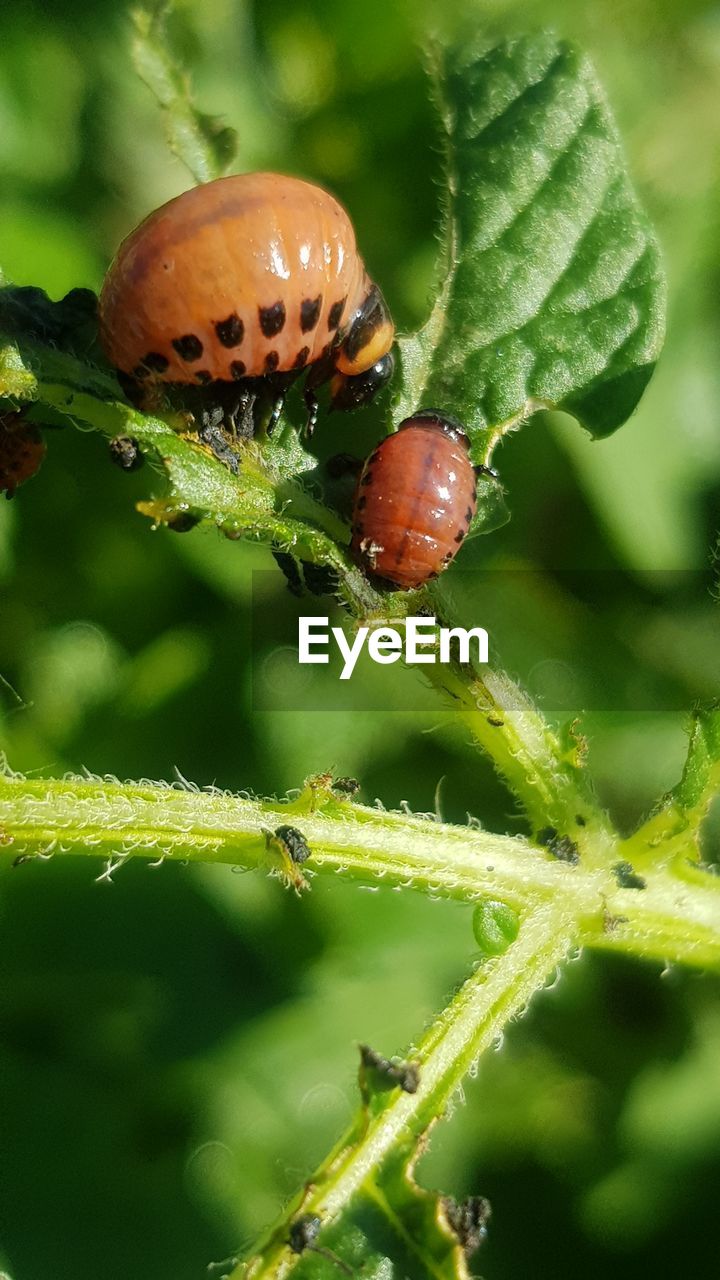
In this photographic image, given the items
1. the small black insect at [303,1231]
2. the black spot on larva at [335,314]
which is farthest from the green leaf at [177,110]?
the small black insect at [303,1231]

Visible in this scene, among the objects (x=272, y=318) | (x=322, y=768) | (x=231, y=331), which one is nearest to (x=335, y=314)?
(x=272, y=318)

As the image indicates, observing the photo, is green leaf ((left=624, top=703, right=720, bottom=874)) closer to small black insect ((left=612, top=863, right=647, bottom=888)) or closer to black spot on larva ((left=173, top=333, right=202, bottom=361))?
small black insect ((left=612, top=863, right=647, bottom=888))

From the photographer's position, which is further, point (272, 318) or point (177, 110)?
point (177, 110)

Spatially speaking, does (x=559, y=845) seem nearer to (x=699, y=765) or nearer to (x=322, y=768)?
(x=699, y=765)

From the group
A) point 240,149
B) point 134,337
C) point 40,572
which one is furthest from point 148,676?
point 240,149

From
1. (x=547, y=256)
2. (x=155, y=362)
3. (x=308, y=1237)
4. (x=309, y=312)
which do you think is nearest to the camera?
(x=308, y=1237)

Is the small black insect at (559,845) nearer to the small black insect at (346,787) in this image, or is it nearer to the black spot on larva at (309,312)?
the small black insect at (346,787)

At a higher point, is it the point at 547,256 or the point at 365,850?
the point at 547,256
